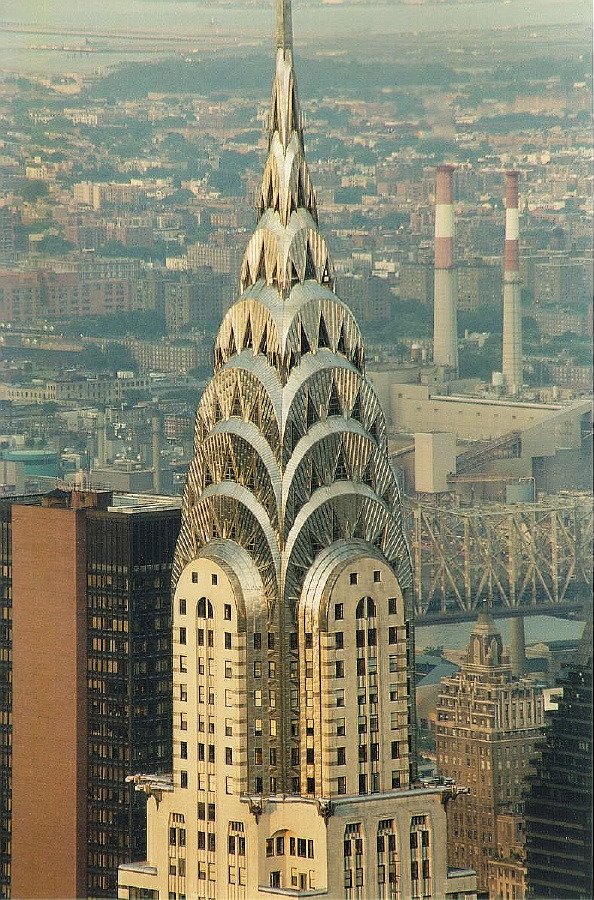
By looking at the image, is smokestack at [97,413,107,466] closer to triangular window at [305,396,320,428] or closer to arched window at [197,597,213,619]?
arched window at [197,597,213,619]

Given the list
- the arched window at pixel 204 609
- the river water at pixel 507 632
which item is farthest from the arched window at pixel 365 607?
the river water at pixel 507 632

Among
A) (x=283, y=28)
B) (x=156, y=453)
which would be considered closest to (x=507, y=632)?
(x=156, y=453)

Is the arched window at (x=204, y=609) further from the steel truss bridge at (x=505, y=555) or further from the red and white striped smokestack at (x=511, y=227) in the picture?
the red and white striped smokestack at (x=511, y=227)

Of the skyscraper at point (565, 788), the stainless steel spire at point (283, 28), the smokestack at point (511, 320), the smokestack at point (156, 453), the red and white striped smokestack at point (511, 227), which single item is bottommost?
the skyscraper at point (565, 788)

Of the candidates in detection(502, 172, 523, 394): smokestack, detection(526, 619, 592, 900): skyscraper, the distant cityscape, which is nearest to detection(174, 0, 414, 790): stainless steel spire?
the distant cityscape

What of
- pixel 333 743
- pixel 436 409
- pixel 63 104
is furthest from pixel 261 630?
pixel 63 104

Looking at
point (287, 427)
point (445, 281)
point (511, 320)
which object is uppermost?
point (445, 281)

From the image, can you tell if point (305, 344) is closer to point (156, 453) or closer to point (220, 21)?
point (220, 21)
